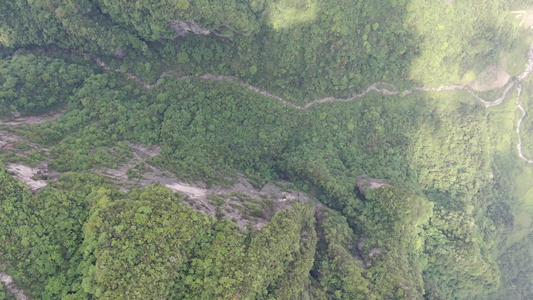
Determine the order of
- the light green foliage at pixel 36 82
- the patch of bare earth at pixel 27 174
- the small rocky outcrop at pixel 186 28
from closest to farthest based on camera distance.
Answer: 1. the patch of bare earth at pixel 27 174
2. the light green foliage at pixel 36 82
3. the small rocky outcrop at pixel 186 28

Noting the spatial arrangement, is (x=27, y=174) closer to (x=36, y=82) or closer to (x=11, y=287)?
(x=11, y=287)

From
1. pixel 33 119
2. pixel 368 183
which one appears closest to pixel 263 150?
pixel 368 183

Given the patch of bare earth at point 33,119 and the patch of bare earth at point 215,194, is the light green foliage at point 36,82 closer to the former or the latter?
the patch of bare earth at point 33,119

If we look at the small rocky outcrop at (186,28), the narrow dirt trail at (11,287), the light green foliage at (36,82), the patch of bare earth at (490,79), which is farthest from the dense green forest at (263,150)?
the patch of bare earth at (490,79)

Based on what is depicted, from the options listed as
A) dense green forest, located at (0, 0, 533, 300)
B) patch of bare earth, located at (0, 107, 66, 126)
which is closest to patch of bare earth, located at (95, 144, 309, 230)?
dense green forest, located at (0, 0, 533, 300)

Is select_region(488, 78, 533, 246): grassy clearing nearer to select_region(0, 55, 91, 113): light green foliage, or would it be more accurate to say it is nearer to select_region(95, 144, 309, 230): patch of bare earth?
select_region(95, 144, 309, 230): patch of bare earth

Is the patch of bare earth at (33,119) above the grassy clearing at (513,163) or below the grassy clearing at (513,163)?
below
